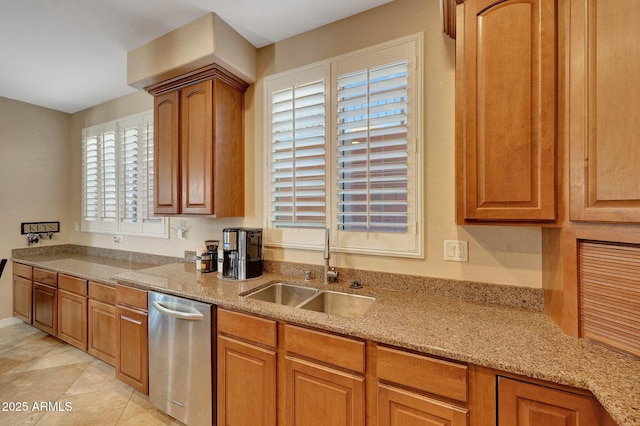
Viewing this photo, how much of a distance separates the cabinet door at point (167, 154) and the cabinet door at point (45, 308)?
1642 mm

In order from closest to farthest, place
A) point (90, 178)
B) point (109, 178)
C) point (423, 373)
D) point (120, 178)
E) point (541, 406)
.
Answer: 1. point (541, 406)
2. point (423, 373)
3. point (120, 178)
4. point (109, 178)
5. point (90, 178)

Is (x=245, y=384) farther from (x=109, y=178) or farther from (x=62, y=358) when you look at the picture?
(x=109, y=178)

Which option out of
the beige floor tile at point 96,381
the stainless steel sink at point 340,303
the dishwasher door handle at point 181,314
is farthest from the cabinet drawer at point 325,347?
the beige floor tile at point 96,381

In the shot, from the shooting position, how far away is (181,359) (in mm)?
1782

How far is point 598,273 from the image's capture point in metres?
1.07

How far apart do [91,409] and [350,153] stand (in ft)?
8.60

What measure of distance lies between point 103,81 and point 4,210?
79.3 inches

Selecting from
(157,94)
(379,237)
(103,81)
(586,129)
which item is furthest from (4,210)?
(586,129)

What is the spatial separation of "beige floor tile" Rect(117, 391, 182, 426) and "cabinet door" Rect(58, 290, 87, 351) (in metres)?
0.98

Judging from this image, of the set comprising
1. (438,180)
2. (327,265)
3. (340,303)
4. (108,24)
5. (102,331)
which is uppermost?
(108,24)

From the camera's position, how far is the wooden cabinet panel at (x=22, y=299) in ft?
10.5

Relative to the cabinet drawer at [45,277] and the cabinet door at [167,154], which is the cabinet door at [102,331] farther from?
the cabinet door at [167,154]

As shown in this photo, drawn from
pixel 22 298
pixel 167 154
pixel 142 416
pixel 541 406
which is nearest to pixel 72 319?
pixel 22 298

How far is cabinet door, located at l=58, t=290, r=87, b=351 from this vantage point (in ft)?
8.63
